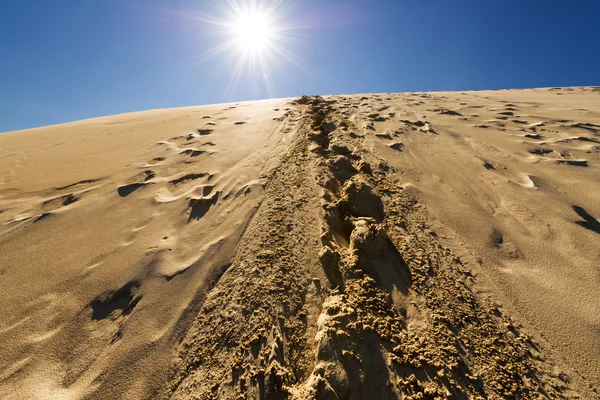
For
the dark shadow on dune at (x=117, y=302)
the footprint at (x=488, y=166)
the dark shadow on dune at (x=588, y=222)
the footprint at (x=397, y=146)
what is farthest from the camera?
the footprint at (x=397, y=146)

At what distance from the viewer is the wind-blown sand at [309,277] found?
133cm

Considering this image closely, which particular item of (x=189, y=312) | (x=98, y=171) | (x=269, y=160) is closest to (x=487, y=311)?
(x=189, y=312)

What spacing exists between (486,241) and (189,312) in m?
2.34

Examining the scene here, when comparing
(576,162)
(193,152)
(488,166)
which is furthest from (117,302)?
(576,162)

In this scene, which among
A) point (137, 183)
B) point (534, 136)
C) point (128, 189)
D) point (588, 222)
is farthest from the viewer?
point (534, 136)

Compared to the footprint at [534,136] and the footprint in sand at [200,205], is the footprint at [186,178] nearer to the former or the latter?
the footprint in sand at [200,205]

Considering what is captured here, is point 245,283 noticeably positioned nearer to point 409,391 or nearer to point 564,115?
point 409,391

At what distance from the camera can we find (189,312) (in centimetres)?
166

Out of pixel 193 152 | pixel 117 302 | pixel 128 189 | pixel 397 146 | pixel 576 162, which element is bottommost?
pixel 117 302

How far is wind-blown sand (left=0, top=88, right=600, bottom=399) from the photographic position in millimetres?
1328

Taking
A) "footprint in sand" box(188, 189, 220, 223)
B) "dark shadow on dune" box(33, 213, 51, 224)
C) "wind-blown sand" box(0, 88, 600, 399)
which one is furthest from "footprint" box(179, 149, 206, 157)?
"dark shadow on dune" box(33, 213, 51, 224)

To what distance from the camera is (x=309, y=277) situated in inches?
69.9

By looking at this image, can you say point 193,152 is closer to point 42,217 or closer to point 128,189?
point 128,189

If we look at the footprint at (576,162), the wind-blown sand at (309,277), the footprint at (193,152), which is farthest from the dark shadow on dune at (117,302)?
the footprint at (576,162)
